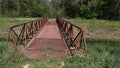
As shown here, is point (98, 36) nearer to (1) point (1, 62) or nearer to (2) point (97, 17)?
(1) point (1, 62)

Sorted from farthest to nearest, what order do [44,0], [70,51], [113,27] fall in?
[44,0]
[113,27]
[70,51]

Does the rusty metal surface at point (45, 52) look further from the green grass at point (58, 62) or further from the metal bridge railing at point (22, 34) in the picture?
the green grass at point (58, 62)

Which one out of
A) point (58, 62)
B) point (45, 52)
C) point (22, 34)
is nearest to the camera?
point (58, 62)

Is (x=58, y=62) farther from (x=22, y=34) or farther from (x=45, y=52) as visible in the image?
(x=22, y=34)

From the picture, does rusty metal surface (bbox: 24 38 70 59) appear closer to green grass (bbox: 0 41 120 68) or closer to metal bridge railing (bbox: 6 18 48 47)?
metal bridge railing (bbox: 6 18 48 47)

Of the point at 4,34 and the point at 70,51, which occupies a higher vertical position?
the point at 70,51

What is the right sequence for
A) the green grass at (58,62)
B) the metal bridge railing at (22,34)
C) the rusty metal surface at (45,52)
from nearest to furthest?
the green grass at (58,62) < the rusty metal surface at (45,52) < the metal bridge railing at (22,34)

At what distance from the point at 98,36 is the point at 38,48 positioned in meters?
12.6

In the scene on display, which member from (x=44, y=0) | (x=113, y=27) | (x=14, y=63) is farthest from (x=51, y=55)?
(x=44, y=0)

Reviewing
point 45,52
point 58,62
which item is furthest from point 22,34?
point 58,62

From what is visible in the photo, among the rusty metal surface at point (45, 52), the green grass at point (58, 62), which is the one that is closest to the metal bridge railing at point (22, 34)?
the rusty metal surface at point (45, 52)

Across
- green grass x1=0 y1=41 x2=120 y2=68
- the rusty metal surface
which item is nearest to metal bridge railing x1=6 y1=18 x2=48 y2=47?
the rusty metal surface

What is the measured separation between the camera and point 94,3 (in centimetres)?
4781

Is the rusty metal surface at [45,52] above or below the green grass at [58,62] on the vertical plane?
below
